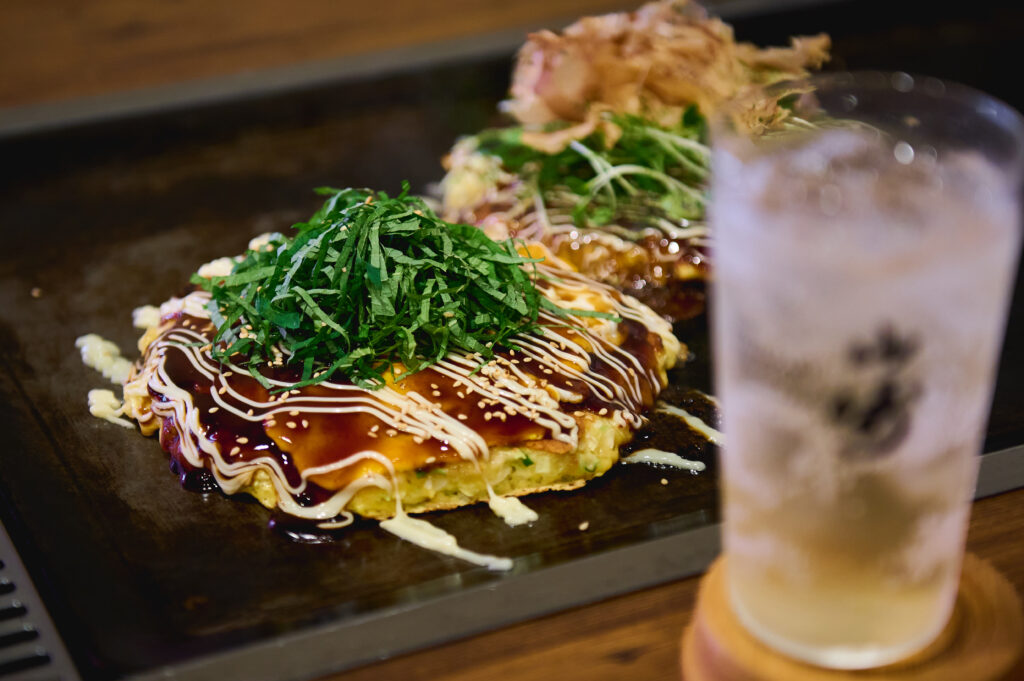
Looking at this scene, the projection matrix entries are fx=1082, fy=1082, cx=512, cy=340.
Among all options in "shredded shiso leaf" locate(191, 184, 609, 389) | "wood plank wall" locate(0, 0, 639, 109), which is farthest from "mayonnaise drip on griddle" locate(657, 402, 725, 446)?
"wood plank wall" locate(0, 0, 639, 109)

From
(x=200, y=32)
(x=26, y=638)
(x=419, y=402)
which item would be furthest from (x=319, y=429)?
(x=200, y=32)

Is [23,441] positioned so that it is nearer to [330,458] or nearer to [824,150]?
[330,458]

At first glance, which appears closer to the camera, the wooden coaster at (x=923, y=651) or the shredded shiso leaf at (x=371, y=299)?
the wooden coaster at (x=923, y=651)

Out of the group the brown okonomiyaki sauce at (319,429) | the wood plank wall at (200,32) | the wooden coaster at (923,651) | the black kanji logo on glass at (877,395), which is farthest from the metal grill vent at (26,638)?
the wood plank wall at (200,32)

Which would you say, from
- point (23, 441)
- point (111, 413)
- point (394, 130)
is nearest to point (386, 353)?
point (111, 413)

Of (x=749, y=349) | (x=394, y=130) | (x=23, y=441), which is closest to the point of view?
(x=749, y=349)

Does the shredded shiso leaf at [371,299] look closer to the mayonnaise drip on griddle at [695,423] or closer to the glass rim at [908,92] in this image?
the mayonnaise drip on griddle at [695,423]
